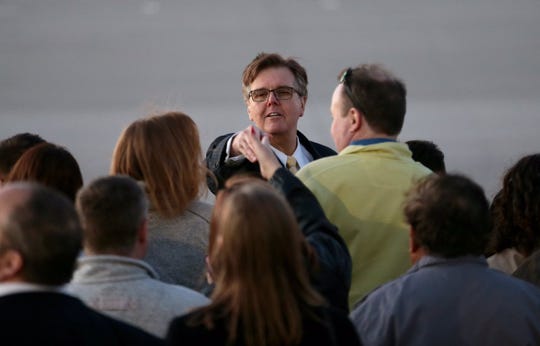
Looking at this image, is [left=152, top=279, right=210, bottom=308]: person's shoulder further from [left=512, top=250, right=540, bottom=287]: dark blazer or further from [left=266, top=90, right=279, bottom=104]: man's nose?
[left=266, top=90, right=279, bottom=104]: man's nose

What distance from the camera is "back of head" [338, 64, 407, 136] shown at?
3100 millimetres

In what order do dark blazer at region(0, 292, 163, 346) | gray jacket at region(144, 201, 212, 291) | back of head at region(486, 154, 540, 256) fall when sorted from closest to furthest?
dark blazer at region(0, 292, 163, 346)
gray jacket at region(144, 201, 212, 291)
back of head at region(486, 154, 540, 256)

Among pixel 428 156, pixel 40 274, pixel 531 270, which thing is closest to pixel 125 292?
pixel 40 274

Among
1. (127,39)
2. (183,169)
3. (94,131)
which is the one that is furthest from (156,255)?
(127,39)

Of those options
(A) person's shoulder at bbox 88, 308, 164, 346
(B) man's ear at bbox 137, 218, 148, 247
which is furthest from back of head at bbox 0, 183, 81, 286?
(B) man's ear at bbox 137, 218, 148, 247

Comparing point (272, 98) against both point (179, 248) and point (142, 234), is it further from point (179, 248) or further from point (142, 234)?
point (142, 234)

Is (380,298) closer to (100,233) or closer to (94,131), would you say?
(100,233)

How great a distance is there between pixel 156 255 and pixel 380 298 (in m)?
0.64

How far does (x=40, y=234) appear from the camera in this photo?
80.3 inches

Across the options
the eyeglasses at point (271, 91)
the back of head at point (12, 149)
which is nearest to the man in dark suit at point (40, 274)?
the back of head at point (12, 149)

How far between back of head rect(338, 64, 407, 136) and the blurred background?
5.88 meters

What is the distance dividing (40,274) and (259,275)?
15.9 inches

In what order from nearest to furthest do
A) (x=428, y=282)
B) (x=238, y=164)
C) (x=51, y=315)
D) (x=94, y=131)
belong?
(x=51, y=315), (x=428, y=282), (x=238, y=164), (x=94, y=131)

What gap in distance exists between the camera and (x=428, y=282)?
2.53 metres
